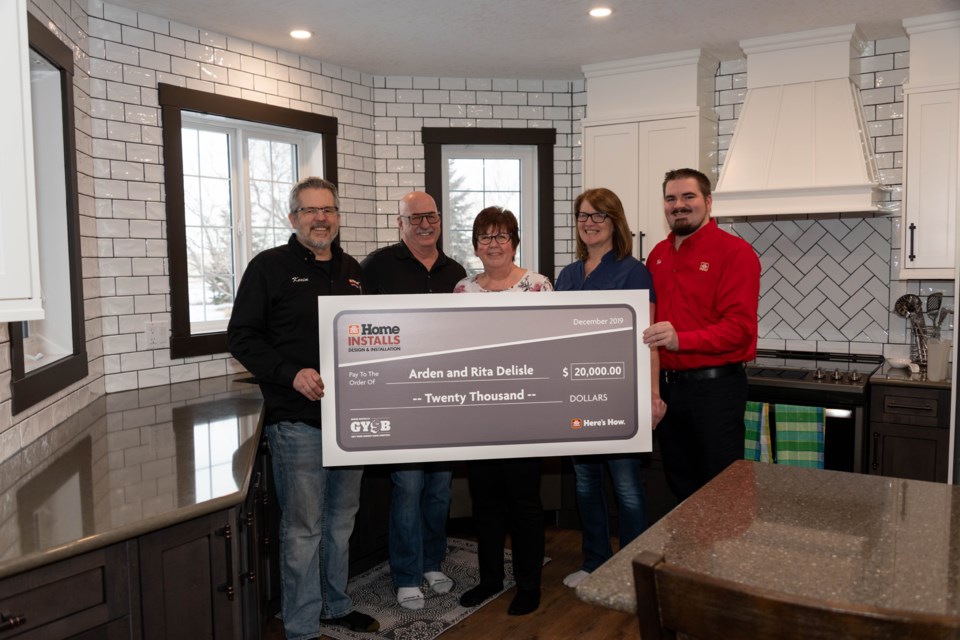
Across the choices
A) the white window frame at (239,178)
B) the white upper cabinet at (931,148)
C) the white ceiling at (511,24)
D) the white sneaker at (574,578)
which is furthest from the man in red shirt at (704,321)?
the white window frame at (239,178)

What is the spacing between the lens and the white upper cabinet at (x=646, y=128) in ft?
14.2

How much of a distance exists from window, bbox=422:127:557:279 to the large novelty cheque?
99.5 inches

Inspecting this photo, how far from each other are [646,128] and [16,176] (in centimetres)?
356

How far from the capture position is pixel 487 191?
5.05 meters

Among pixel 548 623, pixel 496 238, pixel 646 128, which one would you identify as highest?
pixel 646 128

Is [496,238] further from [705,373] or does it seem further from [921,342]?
[921,342]

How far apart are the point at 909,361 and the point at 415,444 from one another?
2837 millimetres

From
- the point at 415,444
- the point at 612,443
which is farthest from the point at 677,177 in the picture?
the point at 415,444

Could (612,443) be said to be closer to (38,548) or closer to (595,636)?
(595,636)

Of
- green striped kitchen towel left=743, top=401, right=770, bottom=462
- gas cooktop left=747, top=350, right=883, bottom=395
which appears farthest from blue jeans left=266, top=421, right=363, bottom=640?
gas cooktop left=747, top=350, right=883, bottom=395

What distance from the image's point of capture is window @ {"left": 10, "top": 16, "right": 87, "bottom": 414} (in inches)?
110

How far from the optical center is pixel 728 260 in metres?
2.76

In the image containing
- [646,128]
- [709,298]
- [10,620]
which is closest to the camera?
[10,620]

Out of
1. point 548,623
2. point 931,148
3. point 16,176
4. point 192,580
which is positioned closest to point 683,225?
point 548,623
